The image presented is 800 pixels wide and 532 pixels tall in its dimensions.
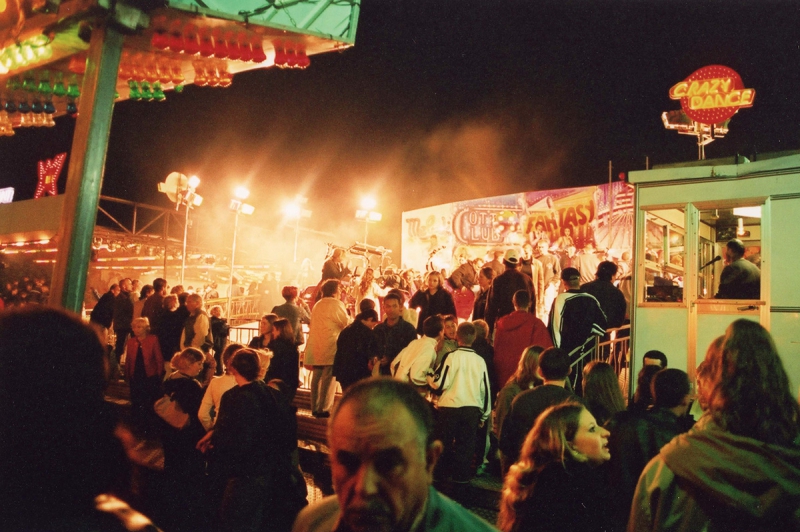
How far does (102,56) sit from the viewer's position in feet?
14.0

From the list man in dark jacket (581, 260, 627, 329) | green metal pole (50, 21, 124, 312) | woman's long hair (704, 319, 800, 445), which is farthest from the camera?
man in dark jacket (581, 260, 627, 329)

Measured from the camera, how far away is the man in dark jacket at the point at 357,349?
8.89m

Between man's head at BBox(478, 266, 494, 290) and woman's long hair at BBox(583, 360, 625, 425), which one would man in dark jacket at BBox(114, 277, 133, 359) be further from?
woman's long hair at BBox(583, 360, 625, 425)

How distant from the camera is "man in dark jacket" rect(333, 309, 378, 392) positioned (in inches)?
350

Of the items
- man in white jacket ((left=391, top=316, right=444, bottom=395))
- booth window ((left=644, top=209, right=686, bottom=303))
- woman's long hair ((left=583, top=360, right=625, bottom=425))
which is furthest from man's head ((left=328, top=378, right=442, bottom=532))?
booth window ((left=644, top=209, right=686, bottom=303))

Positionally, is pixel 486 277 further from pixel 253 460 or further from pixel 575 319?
pixel 253 460

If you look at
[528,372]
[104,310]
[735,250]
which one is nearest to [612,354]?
[735,250]

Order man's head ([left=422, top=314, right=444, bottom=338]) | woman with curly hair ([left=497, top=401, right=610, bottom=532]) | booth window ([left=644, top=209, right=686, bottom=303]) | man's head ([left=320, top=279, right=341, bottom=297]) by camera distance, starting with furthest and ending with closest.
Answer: man's head ([left=320, top=279, right=341, bottom=297]), booth window ([left=644, top=209, right=686, bottom=303]), man's head ([left=422, top=314, right=444, bottom=338]), woman with curly hair ([left=497, top=401, right=610, bottom=532])

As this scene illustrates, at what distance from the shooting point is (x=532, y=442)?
10.8ft

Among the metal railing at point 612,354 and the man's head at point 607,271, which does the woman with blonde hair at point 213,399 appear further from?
the man's head at point 607,271

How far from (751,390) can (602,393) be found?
9.67 ft

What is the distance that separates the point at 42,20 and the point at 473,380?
5.72 m

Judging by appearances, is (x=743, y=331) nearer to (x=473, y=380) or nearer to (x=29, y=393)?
(x=29, y=393)

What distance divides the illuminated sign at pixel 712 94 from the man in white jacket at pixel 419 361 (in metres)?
6.32
